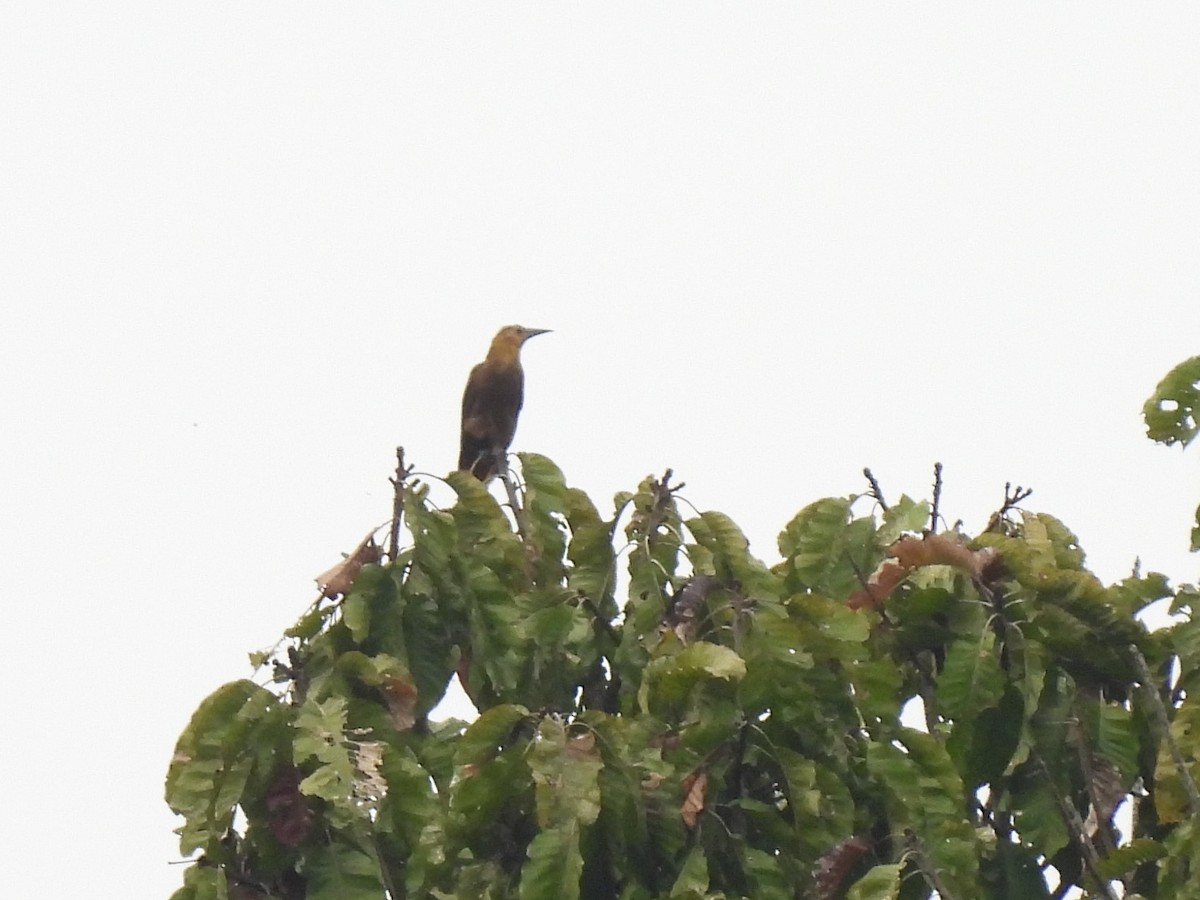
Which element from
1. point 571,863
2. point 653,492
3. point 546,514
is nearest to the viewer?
point 571,863

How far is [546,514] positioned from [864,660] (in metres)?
0.99

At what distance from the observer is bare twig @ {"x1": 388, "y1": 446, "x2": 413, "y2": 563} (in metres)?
3.85

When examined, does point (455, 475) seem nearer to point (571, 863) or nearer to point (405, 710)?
point (405, 710)

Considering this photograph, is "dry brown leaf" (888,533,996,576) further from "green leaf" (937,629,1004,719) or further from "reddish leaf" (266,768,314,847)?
"reddish leaf" (266,768,314,847)

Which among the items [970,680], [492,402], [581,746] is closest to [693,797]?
[581,746]

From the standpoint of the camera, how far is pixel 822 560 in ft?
12.8

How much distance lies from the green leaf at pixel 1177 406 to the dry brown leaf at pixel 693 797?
3.69 ft

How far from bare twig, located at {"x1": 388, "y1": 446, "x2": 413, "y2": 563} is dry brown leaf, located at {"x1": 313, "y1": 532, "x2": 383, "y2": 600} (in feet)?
0.11

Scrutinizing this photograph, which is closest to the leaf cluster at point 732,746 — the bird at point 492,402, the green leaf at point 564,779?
the green leaf at point 564,779

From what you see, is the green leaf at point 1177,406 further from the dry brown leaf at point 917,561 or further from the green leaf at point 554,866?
the green leaf at point 554,866

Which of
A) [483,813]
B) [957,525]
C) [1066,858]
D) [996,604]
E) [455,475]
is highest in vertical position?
[455,475]

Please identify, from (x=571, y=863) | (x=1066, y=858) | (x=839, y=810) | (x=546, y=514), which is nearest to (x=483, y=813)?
(x=571, y=863)

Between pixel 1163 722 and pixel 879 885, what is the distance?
76 centimetres

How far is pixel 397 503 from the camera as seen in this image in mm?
3859
